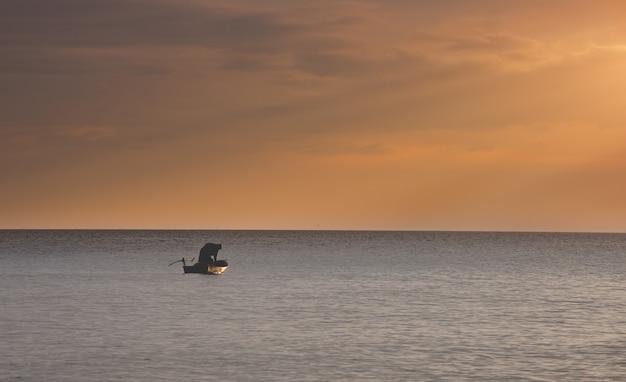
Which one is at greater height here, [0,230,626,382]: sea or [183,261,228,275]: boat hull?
[183,261,228,275]: boat hull

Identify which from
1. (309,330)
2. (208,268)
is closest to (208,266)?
(208,268)

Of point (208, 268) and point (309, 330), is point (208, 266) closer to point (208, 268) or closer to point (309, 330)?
point (208, 268)

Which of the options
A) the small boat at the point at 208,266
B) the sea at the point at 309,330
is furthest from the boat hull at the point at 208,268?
the sea at the point at 309,330

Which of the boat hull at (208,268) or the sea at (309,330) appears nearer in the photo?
the sea at (309,330)

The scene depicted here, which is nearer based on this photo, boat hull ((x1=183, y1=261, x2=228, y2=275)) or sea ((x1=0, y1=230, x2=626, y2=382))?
sea ((x1=0, y1=230, x2=626, y2=382))

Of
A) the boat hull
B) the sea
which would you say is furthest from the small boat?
the sea

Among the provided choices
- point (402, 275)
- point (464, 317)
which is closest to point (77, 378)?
point (464, 317)

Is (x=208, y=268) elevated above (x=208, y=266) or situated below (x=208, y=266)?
below

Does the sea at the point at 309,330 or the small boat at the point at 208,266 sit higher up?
the small boat at the point at 208,266

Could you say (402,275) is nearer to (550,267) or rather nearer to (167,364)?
(550,267)

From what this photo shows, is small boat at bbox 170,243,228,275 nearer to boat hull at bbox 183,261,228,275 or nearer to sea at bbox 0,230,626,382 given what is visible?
boat hull at bbox 183,261,228,275

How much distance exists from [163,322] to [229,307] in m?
11.4

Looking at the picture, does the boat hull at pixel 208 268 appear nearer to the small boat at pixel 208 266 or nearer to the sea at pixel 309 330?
the small boat at pixel 208 266

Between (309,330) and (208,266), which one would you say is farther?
(208,266)
